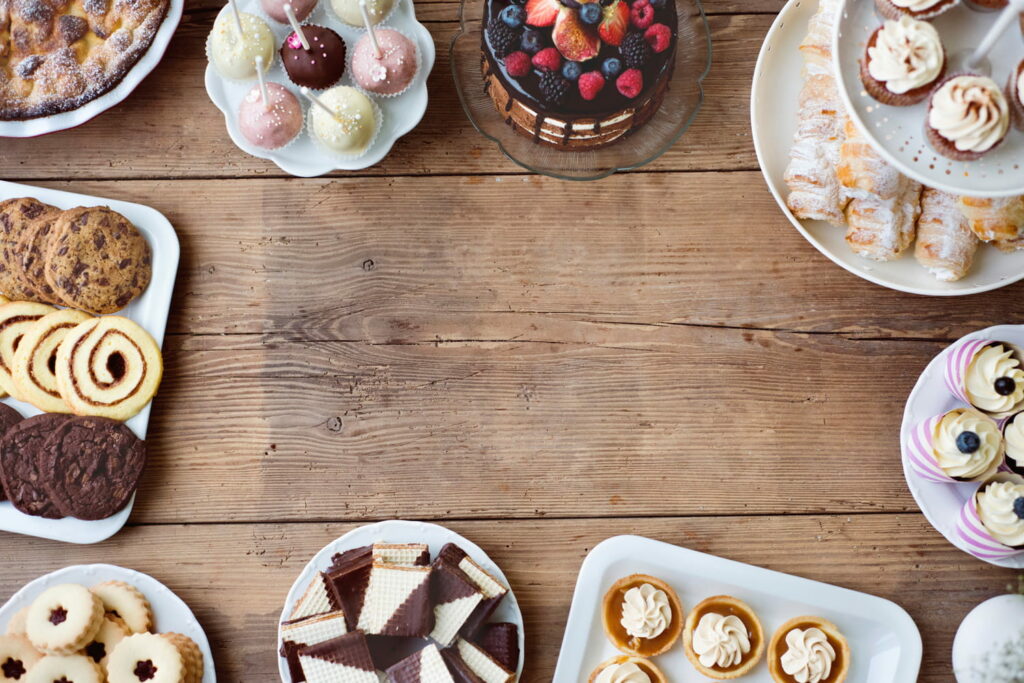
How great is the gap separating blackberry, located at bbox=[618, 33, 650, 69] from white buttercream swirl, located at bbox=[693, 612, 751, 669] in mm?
985

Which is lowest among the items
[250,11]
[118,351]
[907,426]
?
[118,351]

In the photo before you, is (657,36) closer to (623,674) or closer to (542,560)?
(542,560)

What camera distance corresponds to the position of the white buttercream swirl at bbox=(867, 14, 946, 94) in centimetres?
104

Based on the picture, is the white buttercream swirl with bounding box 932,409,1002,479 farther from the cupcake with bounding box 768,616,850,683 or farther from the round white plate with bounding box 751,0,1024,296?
the cupcake with bounding box 768,616,850,683

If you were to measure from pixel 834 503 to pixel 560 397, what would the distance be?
0.57 metres

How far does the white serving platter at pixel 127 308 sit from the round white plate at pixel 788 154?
3.71ft

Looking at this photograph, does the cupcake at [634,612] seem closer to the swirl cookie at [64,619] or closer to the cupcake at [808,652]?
the cupcake at [808,652]

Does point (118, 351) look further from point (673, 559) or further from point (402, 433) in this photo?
point (673, 559)

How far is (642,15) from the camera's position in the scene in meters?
1.34

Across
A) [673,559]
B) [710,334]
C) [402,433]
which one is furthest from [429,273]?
[673,559]

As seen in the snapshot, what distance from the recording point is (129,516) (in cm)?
160

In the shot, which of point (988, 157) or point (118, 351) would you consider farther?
point (118, 351)

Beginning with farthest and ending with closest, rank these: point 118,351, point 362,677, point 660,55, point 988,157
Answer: point 118,351
point 362,677
point 660,55
point 988,157

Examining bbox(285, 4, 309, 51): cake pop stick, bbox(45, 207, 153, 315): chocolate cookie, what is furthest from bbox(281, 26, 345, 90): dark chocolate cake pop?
bbox(45, 207, 153, 315): chocolate cookie
